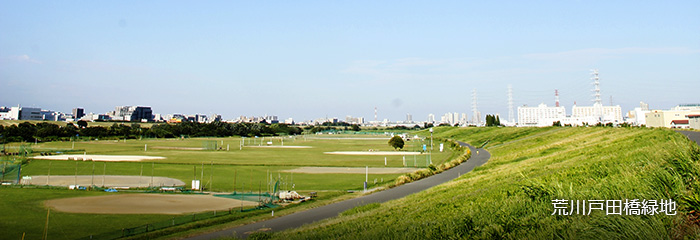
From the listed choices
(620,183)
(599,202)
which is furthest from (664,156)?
(599,202)

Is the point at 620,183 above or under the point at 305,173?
above

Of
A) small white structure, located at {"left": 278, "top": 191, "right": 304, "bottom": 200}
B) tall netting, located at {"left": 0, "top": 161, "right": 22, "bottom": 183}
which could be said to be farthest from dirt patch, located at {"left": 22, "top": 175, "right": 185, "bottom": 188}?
small white structure, located at {"left": 278, "top": 191, "right": 304, "bottom": 200}

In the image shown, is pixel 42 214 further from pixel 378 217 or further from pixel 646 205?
pixel 646 205

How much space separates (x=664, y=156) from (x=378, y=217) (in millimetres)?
11389

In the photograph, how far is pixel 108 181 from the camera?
4309 centimetres

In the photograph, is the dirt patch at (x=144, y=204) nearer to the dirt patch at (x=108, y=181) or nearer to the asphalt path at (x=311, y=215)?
the asphalt path at (x=311, y=215)

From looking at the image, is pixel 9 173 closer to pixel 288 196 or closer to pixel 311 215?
pixel 288 196

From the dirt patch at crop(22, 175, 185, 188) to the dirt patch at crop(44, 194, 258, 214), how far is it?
280 inches

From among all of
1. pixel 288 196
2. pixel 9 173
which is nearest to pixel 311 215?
Result: pixel 288 196

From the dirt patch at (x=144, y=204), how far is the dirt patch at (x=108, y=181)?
7.12m

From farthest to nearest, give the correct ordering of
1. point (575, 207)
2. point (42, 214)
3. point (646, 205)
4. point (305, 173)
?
point (305, 173) < point (42, 214) < point (575, 207) < point (646, 205)

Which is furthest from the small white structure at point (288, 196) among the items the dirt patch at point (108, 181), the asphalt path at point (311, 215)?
the dirt patch at point (108, 181)

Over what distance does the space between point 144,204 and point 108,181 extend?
16.1m

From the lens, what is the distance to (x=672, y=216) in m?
8.49
